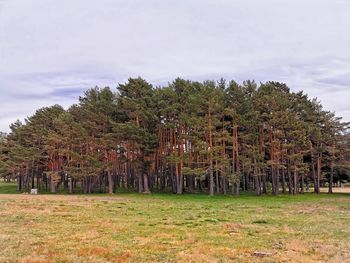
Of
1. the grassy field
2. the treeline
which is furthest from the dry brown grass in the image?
the treeline

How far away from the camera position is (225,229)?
18203 millimetres

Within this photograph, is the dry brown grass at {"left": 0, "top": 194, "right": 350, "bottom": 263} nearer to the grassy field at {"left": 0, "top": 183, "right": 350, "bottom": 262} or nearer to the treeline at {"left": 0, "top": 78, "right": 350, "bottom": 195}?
the grassy field at {"left": 0, "top": 183, "right": 350, "bottom": 262}

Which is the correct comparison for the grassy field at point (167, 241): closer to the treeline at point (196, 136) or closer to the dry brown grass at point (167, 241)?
the dry brown grass at point (167, 241)

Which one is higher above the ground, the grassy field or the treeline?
the treeline

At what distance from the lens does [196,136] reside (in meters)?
51.1

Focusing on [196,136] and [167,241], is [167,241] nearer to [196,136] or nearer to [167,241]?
[167,241]

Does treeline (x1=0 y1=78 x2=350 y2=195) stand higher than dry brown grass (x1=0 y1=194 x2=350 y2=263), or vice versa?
treeline (x1=0 y1=78 x2=350 y2=195)

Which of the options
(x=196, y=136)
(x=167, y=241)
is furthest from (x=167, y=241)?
(x=196, y=136)

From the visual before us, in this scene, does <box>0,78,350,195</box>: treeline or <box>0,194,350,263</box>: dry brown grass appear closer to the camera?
<box>0,194,350,263</box>: dry brown grass

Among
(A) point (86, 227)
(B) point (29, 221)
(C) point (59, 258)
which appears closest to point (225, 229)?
(A) point (86, 227)

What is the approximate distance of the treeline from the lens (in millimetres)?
52094

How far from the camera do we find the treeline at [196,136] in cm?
5209

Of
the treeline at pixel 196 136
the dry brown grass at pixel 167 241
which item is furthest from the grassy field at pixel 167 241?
the treeline at pixel 196 136

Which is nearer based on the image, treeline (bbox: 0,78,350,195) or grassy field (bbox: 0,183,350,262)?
grassy field (bbox: 0,183,350,262)
